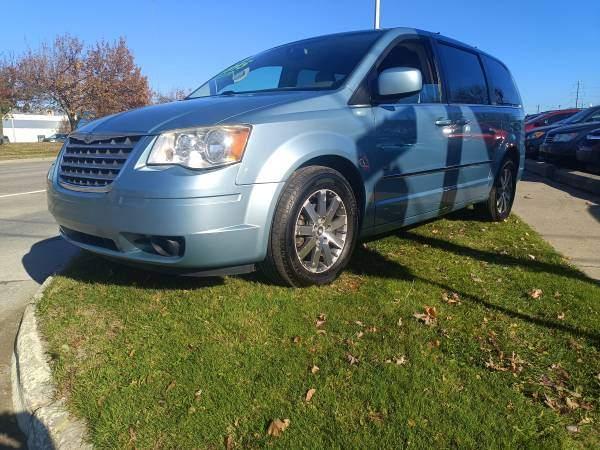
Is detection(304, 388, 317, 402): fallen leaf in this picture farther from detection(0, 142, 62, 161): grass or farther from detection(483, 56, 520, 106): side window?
detection(0, 142, 62, 161): grass

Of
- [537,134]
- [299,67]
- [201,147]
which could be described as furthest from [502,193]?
[537,134]

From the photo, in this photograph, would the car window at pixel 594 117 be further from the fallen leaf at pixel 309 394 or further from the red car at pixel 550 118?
the fallen leaf at pixel 309 394

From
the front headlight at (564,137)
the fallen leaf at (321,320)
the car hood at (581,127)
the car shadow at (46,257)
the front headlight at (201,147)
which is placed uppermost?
the front headlight at (201,147)

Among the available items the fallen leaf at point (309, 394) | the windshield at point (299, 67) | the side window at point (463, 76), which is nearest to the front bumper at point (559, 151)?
the side window at point (463, 76)

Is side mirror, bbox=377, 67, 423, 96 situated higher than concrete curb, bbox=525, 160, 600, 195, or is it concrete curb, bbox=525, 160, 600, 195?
side mirror, bbox=377, 67, 423, 96

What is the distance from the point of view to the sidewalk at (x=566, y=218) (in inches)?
Answer: 185

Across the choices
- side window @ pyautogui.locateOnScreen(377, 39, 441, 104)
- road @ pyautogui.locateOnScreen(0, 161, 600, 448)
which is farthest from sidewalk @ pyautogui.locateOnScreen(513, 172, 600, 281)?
side window @ pyautogui.locateOnScreen(377, 39, 441, 104)

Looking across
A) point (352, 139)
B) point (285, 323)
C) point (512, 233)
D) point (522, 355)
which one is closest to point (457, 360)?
point (522, 355)

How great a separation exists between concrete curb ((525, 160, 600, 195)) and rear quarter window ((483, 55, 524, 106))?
260cm

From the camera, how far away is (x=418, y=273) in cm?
399

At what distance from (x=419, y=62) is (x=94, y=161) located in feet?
9.35

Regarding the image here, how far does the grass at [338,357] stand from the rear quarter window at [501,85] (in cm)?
253

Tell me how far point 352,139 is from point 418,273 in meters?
1.17

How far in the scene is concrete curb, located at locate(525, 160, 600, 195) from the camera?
325 inches
